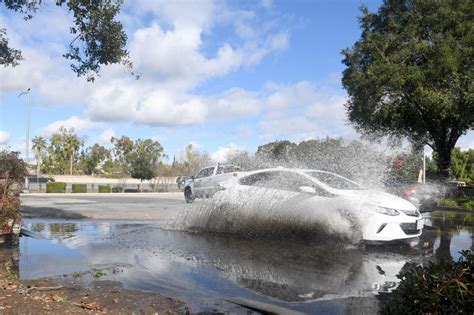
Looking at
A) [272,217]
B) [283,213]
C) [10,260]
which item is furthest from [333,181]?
[10,260]

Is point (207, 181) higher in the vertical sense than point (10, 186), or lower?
higher

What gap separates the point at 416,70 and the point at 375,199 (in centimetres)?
1445

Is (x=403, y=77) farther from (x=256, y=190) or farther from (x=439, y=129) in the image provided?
(x=256, y=190)

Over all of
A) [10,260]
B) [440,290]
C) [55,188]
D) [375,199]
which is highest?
[375,199]

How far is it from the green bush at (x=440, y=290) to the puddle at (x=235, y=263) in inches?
81.4

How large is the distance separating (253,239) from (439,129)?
1882 centimetres

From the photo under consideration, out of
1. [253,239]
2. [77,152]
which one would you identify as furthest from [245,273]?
[77,152]

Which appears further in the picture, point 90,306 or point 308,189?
point 308,189

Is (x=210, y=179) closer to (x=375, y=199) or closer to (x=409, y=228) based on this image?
(x=375, y=199)

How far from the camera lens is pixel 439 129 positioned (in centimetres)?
2608

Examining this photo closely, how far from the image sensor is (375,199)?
31.6ft

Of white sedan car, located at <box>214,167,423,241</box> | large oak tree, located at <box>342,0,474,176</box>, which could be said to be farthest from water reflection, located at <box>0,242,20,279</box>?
large oak tree, located at <box>342,0,474,176</box>

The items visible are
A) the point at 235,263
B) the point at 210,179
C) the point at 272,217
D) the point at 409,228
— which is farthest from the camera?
the point at 210,179

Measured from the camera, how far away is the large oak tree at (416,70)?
22.1m
